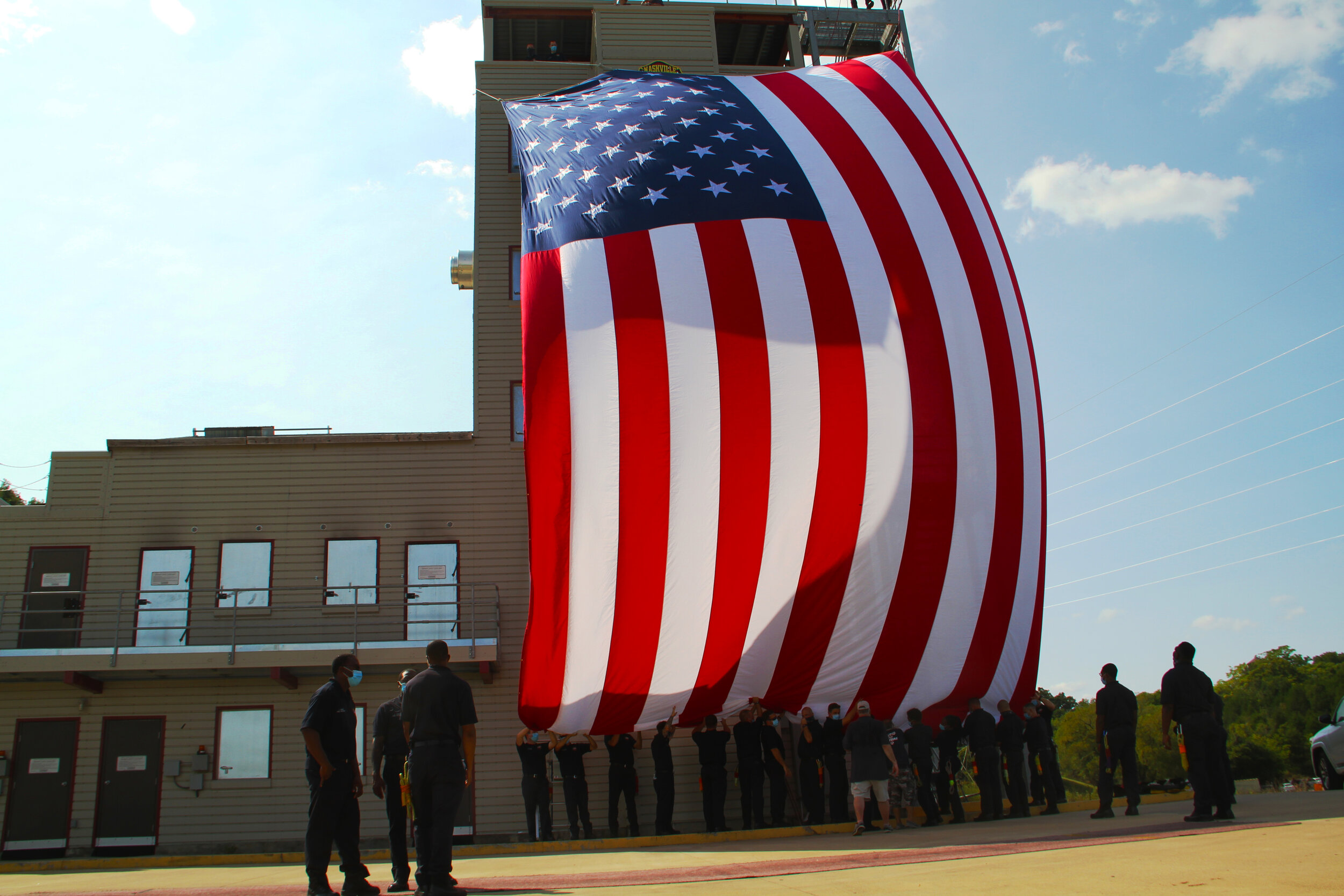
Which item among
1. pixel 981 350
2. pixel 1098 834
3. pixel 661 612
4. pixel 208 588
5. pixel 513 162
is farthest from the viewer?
pixel 513 162

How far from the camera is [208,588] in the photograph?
17.9m

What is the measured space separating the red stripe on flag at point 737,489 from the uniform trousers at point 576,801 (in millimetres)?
2550

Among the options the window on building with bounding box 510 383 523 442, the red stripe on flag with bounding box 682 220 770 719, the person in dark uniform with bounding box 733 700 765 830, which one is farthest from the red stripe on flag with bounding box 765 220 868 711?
the window on building with bounding box 510 383 523 442

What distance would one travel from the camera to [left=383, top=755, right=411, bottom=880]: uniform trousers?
23.8ft

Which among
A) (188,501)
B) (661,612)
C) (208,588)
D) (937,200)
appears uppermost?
(937,200)

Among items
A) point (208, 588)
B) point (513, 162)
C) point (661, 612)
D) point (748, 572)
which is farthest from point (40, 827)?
point (513, 162)

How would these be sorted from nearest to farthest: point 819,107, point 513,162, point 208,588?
1. point 819,107
2. point 208,588
3. point 513,162

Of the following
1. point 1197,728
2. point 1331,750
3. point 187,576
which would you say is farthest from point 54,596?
point 1331,750

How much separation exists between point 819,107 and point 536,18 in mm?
11132

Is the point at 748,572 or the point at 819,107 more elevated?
the point at 819,107

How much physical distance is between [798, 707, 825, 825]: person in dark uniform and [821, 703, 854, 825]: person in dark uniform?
0.42ft

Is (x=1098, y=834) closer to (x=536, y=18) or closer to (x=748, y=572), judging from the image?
(x=748, y=572)

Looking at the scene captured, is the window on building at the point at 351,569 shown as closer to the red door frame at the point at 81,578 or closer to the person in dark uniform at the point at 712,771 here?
the red door frame at the point at 81,578

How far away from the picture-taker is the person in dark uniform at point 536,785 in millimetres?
14125
